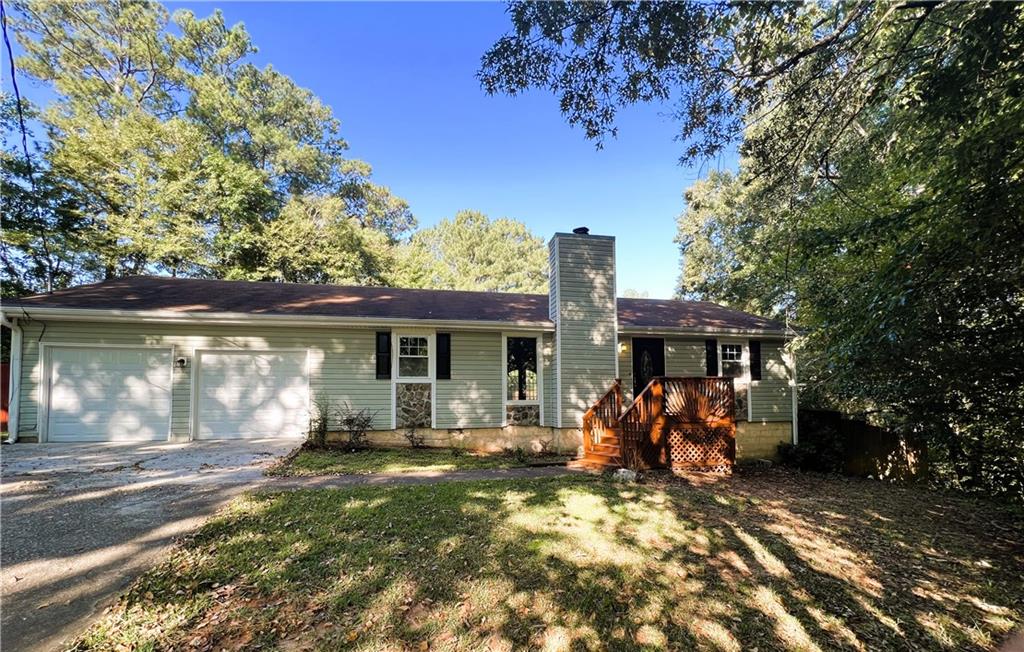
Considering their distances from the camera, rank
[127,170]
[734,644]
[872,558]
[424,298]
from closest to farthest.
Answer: [734,644] < [872,558] < [424,298] < [127,170]

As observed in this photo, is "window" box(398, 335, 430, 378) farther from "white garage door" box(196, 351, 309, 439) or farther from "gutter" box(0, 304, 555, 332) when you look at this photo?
"white garage door" box(196, 351, 309, 439)

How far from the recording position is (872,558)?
14.1 feet

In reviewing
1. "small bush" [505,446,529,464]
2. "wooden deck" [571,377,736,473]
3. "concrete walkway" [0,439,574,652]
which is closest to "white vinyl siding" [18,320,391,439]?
"concrete walkway" [0,439,574,652]

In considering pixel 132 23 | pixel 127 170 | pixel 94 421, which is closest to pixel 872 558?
pixel 94 421

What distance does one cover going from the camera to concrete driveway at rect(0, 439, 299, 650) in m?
2.73

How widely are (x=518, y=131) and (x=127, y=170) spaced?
43.2 ft

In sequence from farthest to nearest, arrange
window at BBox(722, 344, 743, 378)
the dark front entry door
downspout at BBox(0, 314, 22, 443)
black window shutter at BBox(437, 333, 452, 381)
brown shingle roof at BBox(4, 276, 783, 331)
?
window at BBox(722, 344, 743, 378) < the dark front entry door < black window shutter at BBox(437, 333, 452, 381) < brown shingle roof at BBox(4, 276, 783, 331) < downspout at BBox(0, 314, 22, 443)

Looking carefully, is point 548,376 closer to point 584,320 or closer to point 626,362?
point 584,320

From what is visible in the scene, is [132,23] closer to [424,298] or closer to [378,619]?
[424,298]

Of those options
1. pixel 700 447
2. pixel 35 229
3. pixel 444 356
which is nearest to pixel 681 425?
pixel 700 447

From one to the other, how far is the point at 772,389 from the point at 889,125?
6336 millimetres

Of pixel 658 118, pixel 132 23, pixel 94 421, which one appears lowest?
pixel 94 421

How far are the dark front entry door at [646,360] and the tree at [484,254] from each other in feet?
68.1

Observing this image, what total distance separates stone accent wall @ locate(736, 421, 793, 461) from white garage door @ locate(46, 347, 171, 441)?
39.3 ft
